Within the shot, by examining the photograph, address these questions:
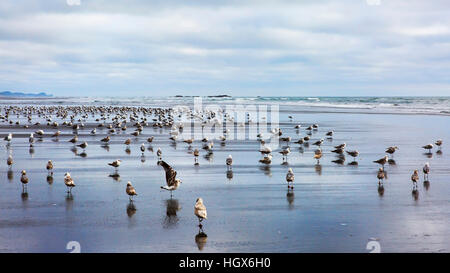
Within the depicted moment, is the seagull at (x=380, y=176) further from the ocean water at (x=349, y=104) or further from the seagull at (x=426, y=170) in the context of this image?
the ocean water at (x=349, y=104)

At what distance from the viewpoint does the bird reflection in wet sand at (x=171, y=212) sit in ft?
38.1

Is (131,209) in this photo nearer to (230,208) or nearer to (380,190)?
(230,208)

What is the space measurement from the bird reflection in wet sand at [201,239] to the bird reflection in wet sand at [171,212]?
1050 mm

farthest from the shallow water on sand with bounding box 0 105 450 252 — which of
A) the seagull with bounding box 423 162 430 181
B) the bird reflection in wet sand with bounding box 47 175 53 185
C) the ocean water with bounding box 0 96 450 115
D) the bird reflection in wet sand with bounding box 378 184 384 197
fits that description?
the ocean water with bounding box 0 96 450 115

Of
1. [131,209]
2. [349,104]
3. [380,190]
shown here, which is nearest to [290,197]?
[380,190]

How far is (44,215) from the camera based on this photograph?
1219cm

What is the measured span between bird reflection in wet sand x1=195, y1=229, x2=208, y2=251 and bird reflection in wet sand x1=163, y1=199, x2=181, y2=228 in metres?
1.05

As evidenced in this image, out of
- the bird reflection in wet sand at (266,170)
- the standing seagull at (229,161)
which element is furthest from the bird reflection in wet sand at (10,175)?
the bird reflection in wet sand at (266,170)

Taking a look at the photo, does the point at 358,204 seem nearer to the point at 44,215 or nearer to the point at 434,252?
the point at 434,252

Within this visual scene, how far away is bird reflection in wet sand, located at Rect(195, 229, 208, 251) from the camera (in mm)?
9843

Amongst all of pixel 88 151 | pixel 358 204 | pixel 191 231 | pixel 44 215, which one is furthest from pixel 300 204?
pixel 88 151

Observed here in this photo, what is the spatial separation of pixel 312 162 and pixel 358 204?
26.3 ft

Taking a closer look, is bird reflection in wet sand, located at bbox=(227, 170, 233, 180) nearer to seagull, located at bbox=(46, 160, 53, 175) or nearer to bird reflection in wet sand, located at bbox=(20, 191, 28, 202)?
seagull, located at bbox=(46, 160, 53, 175)

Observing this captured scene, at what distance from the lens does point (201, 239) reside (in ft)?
33.7
